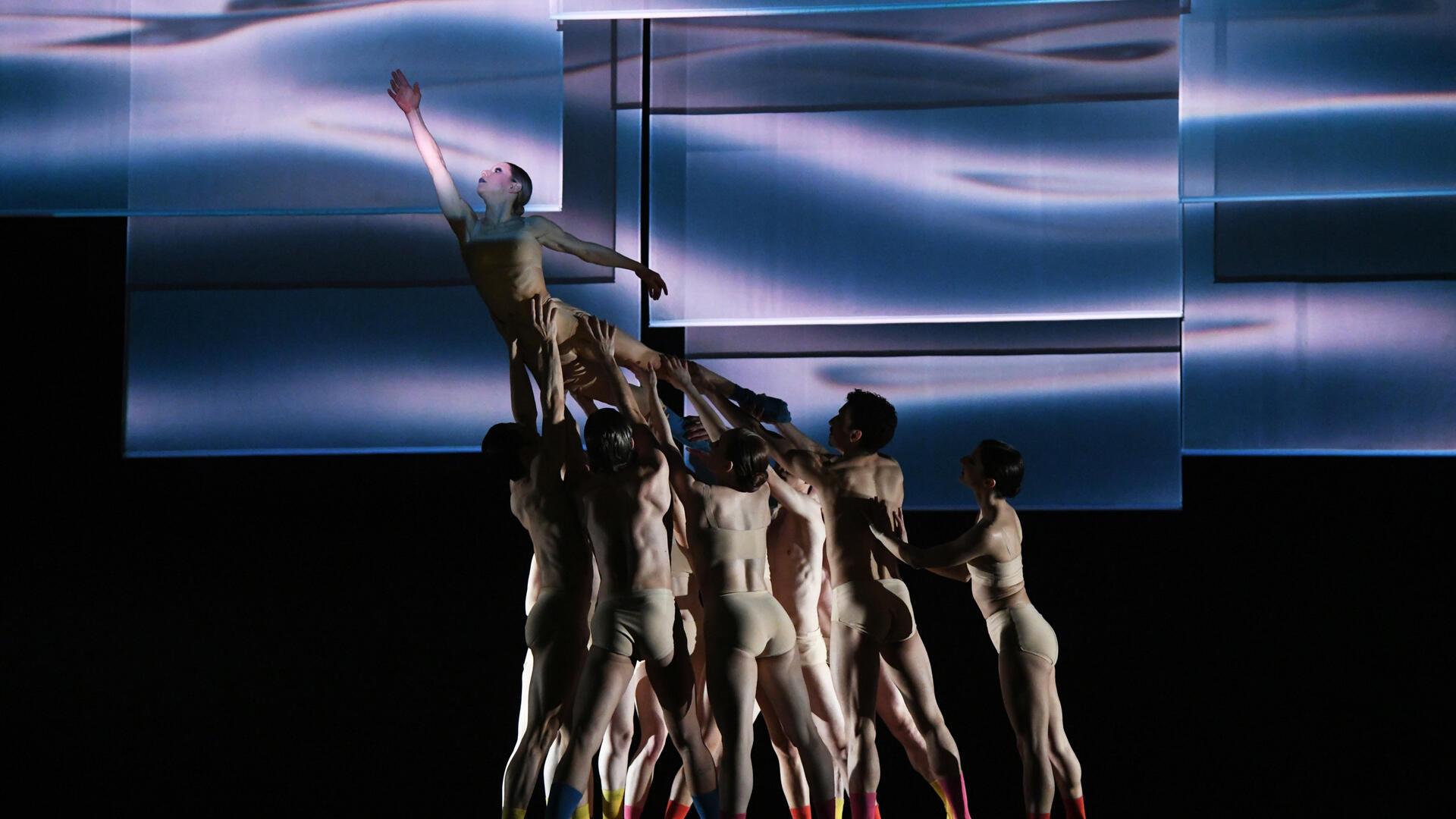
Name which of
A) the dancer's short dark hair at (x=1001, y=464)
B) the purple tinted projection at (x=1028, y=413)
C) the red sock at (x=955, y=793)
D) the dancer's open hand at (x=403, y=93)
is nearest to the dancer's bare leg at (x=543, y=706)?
the red sock at (x=955, y=793)

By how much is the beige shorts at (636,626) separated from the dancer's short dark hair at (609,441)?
382 mm

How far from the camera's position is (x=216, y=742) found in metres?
6.61

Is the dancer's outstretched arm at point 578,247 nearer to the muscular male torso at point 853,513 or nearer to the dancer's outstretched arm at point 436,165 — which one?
the dancer's outstretched arm at point 436,165

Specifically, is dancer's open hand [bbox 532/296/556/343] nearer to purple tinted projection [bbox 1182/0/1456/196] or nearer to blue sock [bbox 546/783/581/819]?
blue sock [bbox 546/783/581/819]

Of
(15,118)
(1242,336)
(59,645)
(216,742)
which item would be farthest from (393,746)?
(1242,336)

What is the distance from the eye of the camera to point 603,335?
5.07 metres

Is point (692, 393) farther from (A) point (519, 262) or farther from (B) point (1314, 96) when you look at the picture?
(B) point (1314, 96)

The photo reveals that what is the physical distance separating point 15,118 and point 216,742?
2.74m

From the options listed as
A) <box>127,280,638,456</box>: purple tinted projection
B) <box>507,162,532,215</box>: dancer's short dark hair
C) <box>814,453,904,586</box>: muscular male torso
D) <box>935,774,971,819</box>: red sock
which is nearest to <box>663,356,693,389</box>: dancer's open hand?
<box>814,453,904,586</box>: muscular male torso

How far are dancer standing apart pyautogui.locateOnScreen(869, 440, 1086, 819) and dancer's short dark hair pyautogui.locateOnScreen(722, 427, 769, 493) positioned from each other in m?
0.54

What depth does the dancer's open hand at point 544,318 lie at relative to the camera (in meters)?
4.95

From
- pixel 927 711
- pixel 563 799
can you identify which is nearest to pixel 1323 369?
pixel 927 711

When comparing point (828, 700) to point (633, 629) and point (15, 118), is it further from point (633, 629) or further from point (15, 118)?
point (15, 118)

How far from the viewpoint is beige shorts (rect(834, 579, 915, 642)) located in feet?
16.1
